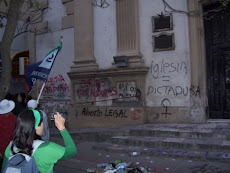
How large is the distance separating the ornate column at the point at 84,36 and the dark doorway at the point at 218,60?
393cm

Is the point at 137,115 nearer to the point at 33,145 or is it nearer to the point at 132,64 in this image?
the point at 132,64

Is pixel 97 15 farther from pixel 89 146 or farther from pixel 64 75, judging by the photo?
pixel 89 146

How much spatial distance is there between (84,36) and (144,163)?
570 centimetres

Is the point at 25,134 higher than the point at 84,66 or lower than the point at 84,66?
lower

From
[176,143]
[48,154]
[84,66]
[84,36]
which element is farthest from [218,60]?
[48,154]

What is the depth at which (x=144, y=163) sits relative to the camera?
5770mm

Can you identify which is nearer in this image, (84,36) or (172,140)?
→ (172,140)

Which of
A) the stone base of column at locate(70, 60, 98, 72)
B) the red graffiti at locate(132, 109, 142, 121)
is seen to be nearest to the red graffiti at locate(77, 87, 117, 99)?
the stone base of column at locate(70, 60, 98, 72)

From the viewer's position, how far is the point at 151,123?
8297 millimetres

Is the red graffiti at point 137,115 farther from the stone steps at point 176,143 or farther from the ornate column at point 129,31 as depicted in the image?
the ornate column at point 129,31

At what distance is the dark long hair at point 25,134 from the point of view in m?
2.32

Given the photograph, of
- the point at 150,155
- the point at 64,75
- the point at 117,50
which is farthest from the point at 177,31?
the point at 64,75

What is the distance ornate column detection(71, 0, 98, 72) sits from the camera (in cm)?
971

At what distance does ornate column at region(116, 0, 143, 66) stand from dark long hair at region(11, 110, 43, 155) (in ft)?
20.8
